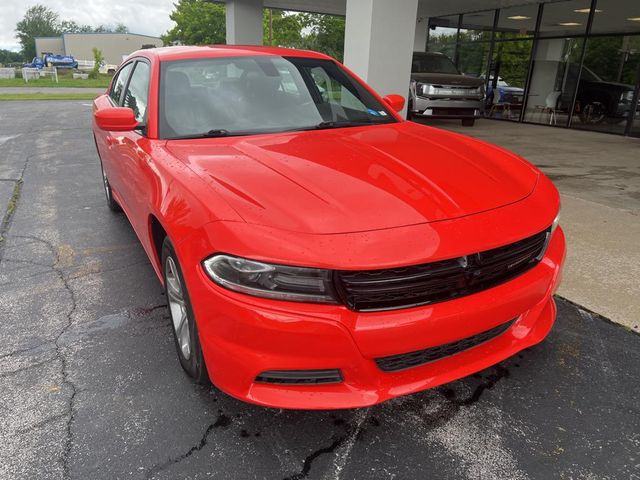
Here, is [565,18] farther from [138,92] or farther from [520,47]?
[138,92]

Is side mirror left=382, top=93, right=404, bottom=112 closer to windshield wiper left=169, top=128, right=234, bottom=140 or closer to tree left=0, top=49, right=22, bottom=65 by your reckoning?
windshield wiper left=169, top=128, right=234, bottom=140

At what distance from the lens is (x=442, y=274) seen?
1778mm

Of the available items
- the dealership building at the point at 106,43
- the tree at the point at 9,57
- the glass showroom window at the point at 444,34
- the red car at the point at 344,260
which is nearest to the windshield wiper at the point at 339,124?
the red car at the point at 344,260

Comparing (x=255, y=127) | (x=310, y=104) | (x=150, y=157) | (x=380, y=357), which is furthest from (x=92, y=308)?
(x=380, y=357)

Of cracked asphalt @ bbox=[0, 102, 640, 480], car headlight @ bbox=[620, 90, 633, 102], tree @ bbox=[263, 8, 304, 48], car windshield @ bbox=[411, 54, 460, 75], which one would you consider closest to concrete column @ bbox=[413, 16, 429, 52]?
car windshield @ bbox=[411, 54, 460, 75]

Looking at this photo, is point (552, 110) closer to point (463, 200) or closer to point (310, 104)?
point (310, 104)

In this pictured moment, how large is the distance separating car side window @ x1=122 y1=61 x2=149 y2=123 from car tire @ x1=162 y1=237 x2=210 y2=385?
1.07 metres

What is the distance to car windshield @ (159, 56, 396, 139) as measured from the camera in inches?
113

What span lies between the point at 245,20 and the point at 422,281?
1518 cm

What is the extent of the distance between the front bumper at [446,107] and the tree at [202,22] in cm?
3574

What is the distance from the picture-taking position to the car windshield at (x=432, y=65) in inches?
494

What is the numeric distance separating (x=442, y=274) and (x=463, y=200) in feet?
1.27

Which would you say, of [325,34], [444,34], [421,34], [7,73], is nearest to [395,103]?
[444,34]

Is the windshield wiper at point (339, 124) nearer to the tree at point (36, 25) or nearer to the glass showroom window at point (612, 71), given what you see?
the glass showroom window at point (612, 71)
